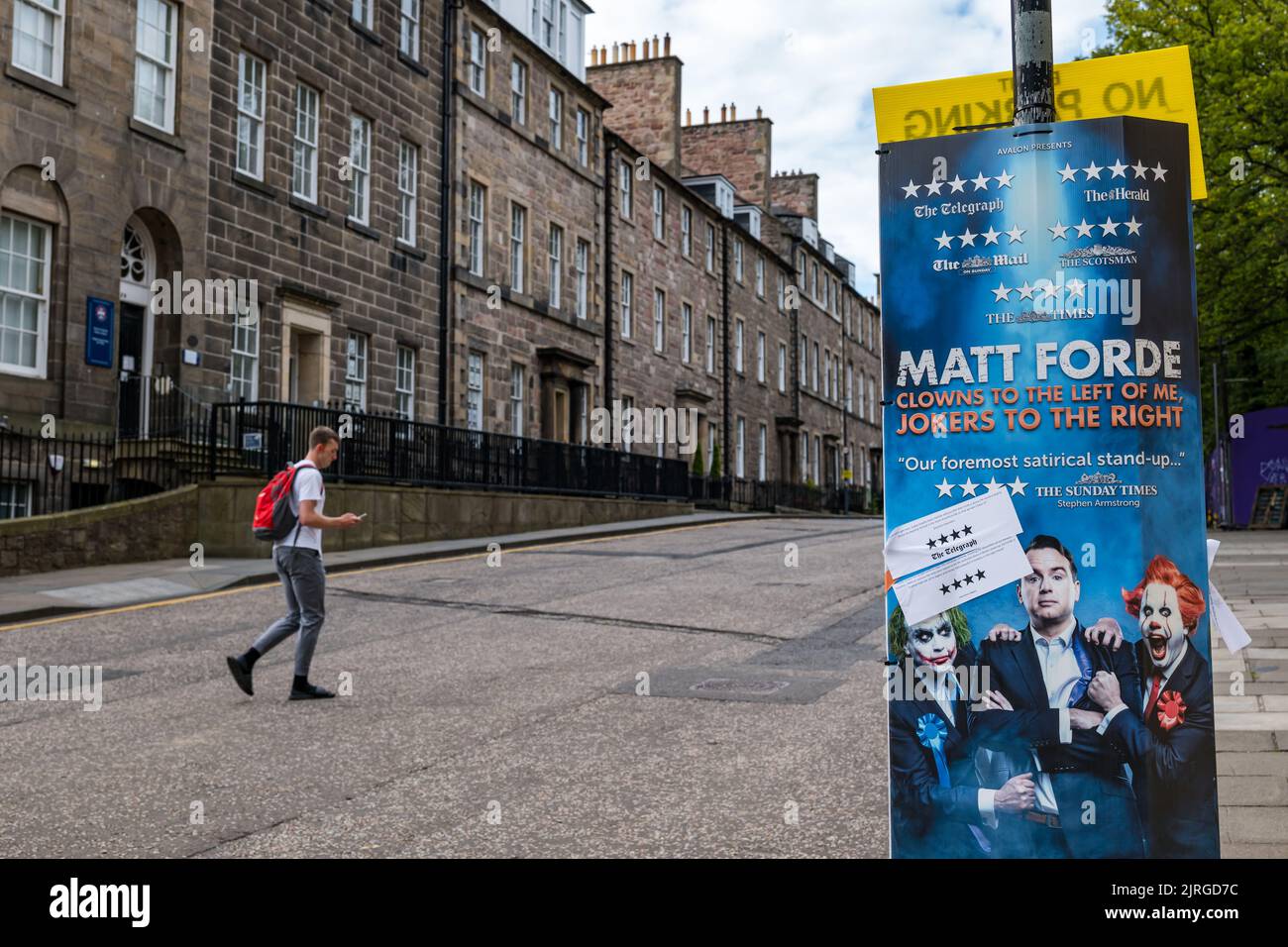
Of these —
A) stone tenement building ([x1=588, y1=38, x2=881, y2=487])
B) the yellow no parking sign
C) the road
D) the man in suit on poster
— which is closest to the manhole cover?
the road

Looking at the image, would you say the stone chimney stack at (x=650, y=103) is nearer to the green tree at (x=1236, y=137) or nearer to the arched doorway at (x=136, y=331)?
the green tree at (x=1236, y=137)

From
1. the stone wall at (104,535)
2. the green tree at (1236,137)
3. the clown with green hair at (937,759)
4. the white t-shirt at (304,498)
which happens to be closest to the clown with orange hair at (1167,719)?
the clown with green hair at (937,759)

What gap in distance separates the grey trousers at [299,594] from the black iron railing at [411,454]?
9800 mm

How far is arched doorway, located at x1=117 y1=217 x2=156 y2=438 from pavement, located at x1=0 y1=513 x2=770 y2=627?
305cm

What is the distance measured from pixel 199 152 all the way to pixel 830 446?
43.3 metres

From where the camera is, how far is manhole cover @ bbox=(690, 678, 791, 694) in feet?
27.6

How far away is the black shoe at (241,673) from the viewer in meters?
8.28

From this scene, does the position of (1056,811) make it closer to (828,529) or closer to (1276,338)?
(828,529)

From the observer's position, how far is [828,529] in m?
27.0

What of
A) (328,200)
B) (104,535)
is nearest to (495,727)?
(104,535)

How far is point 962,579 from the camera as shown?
11.9ft

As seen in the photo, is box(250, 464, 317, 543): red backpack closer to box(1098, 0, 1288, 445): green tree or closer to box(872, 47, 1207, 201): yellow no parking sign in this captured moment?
box(872, 47, 1207, 201): yellow no parking sign
